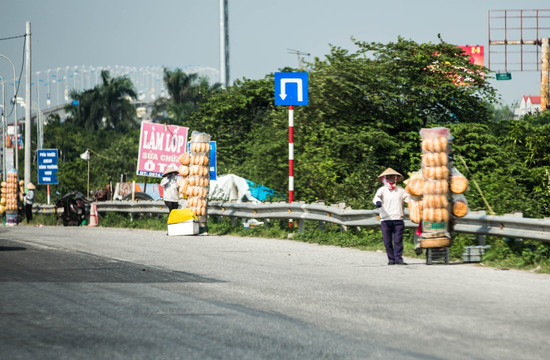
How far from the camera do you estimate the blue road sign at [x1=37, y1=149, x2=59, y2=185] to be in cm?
4125

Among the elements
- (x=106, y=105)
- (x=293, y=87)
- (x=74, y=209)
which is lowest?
(x=74, y=209)

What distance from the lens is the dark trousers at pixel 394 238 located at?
A: 46.7 feet

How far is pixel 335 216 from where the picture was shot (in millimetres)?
19656

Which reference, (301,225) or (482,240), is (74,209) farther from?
(482,240)

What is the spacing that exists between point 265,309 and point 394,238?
595 centimetres

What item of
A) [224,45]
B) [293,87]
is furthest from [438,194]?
[224,45]

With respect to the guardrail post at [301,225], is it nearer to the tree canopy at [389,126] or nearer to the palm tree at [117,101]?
the tree canopy at [389,126]

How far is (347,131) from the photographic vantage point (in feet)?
104

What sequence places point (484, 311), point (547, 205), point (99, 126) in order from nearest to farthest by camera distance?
point (484, 311), point (547, 205), point (99, 126)

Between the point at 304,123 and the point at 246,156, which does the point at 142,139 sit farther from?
the point at 246,156

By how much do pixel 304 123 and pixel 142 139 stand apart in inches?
315

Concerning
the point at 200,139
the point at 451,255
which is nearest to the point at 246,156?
the point at 200,139

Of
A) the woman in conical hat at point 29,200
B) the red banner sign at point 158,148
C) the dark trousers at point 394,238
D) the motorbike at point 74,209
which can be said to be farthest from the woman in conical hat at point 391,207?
the woman in conical hat at point 29,200

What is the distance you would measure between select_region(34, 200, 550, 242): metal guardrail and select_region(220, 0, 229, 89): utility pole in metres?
10.7
